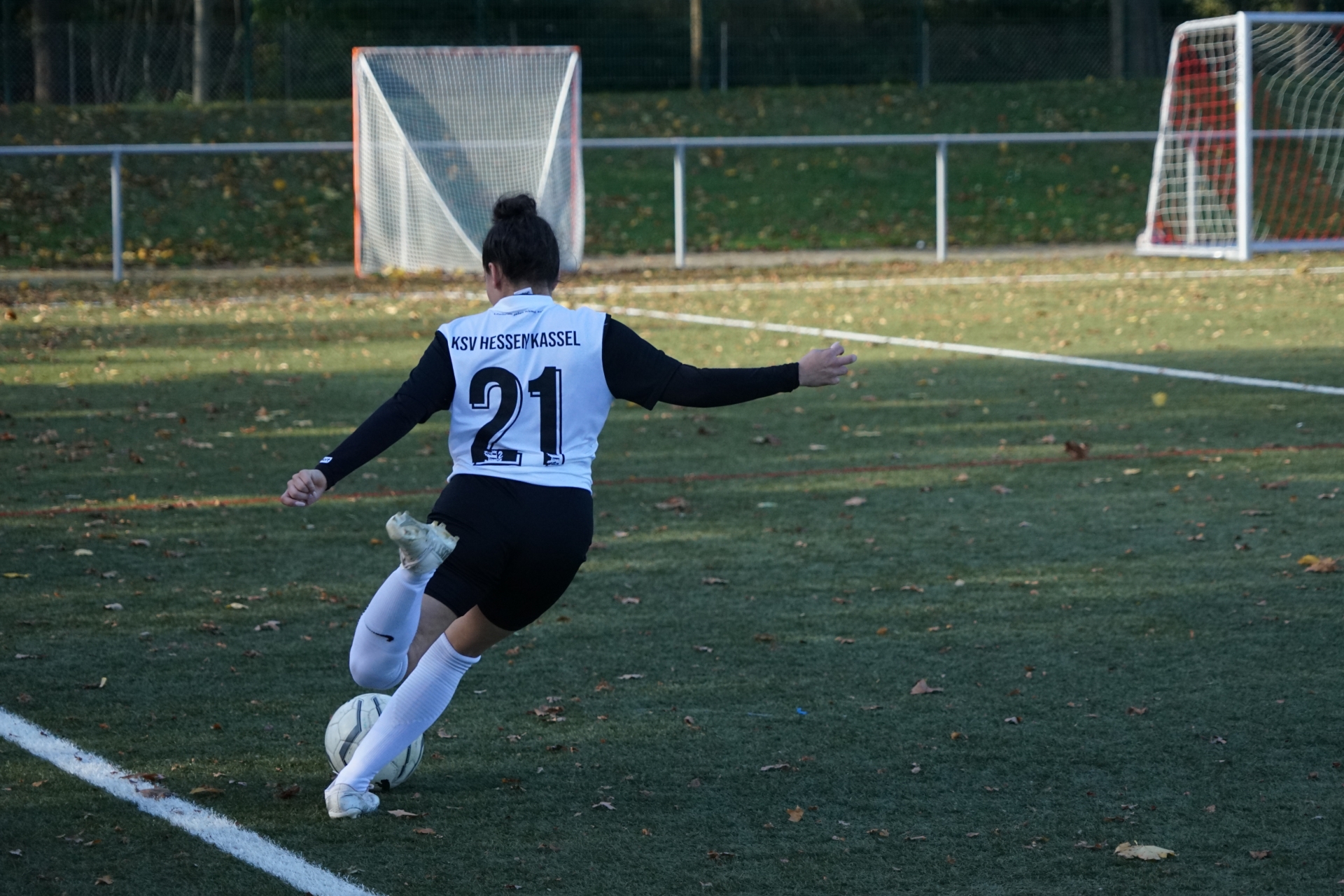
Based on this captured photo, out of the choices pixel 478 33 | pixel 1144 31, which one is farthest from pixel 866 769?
pixel 1144 31

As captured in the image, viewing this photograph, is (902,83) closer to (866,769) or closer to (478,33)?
(478,33)

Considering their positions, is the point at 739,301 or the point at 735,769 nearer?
the point at 735,769

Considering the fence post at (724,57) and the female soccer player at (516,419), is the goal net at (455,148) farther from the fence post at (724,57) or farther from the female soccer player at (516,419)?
the female soccer player at (516,419)

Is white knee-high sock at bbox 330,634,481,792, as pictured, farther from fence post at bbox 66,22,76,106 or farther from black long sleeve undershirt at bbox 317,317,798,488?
fence post at bbox 66,22,76,106

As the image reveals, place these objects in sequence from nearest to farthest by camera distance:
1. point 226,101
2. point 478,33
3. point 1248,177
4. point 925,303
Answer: point 925,303 → point 1248,177 → point 226,101 → point 478,33

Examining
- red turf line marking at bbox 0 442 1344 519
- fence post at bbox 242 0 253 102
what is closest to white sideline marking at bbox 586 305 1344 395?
red turf line marking at bbox 0 442 1344 519

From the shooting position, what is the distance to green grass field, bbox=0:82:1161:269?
22.3 metres

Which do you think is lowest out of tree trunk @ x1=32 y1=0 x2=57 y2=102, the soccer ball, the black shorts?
the soccer ball

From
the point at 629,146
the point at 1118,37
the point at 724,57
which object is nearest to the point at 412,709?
the point at 629,146

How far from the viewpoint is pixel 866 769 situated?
4.25 metres

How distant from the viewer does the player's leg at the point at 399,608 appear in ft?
11.3

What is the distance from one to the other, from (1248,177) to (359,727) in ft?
57.3

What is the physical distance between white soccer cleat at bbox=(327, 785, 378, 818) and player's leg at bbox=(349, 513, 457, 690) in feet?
0.86

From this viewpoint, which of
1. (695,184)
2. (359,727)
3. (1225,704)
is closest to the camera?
(359,727)
